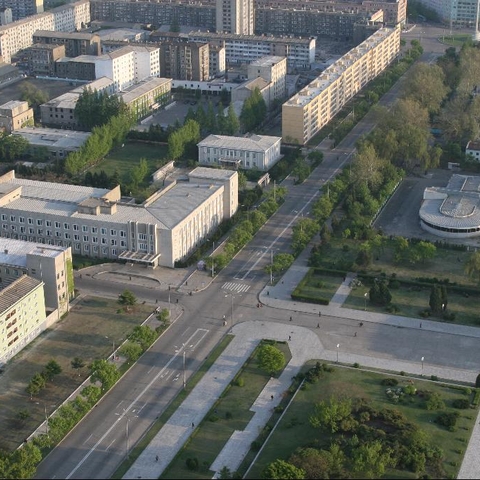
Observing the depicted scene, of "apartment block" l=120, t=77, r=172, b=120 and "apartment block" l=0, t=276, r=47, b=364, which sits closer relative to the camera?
"apartment block" l=0, t=276, r=47, b=364

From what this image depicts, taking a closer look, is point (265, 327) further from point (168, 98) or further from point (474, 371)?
point (168, 98)

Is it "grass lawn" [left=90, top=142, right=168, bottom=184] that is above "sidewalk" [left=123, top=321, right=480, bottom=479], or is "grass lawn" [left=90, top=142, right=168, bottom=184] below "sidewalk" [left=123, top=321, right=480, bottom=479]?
above

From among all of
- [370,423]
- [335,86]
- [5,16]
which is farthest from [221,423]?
[5,16]

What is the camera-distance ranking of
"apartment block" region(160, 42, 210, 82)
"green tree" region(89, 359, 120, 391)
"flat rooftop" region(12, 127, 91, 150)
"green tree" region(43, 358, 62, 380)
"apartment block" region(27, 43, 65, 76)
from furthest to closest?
1. "apartment block" region(27, 43, 65, 76)
2. "apartment block" region(160, 42, 210, 82)
3. "flat rooftop" region(12, 127, 91, 150)
4. "green tree" region(43, 358, 62, 380)
5. "green tree" region(89, 359, 120, 391)

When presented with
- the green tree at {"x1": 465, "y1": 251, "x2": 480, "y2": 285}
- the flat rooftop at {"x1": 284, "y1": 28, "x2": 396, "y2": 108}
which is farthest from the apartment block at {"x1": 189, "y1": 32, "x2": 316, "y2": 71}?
the green tree at {"x1": 465, "y1": 251, "x2": 480, "y2": 285}

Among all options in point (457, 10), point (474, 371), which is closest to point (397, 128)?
point (474, 371)

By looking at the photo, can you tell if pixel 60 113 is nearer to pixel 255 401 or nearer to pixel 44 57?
pixel 44 57

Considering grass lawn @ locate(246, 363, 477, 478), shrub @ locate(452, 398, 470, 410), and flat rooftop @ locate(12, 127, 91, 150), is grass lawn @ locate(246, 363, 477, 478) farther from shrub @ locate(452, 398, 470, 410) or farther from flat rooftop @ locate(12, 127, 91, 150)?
flat rooftop @ locate(12, 127, 91, 150)
